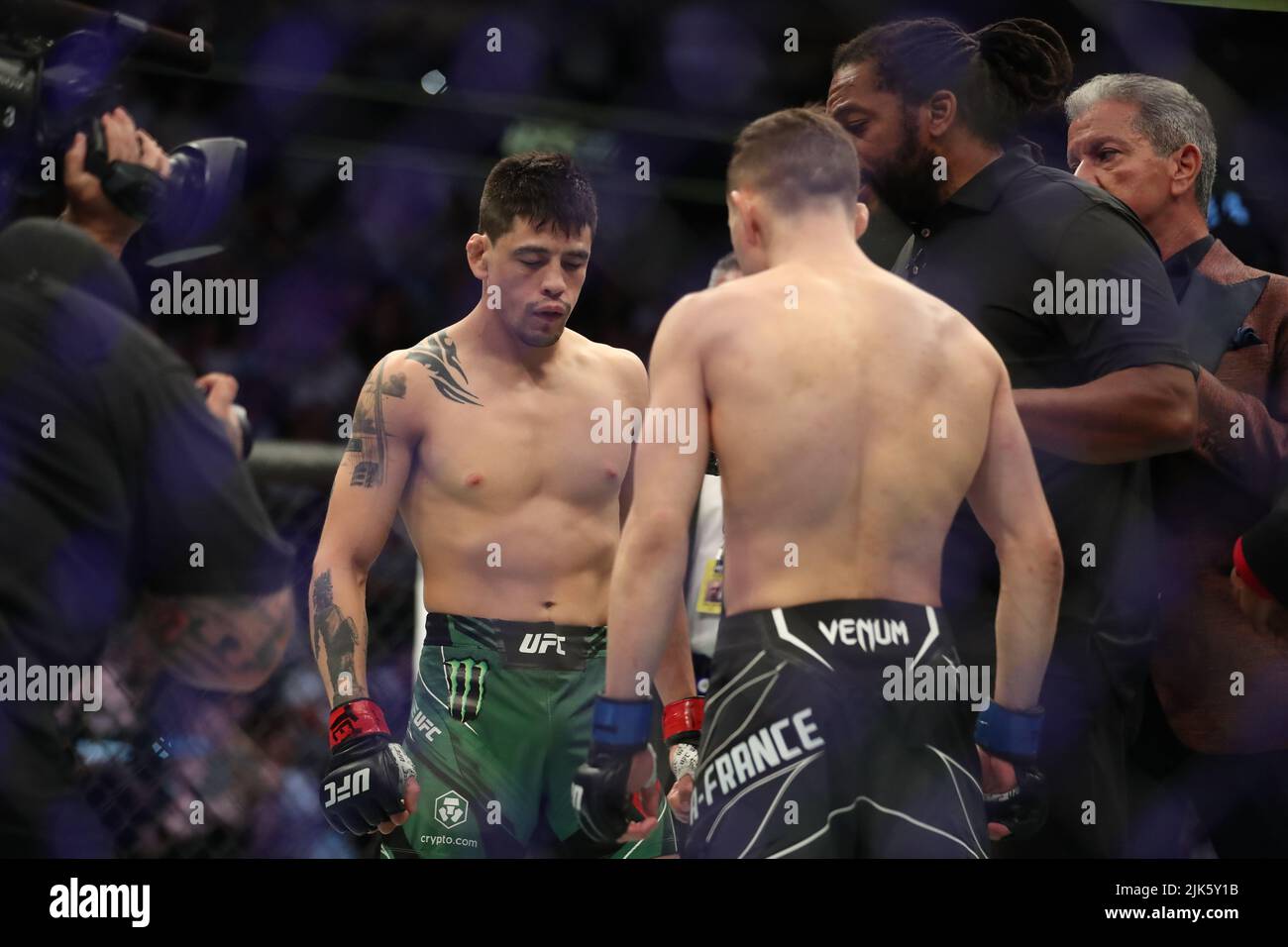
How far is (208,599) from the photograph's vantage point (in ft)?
7.35

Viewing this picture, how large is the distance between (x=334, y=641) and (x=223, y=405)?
620mm

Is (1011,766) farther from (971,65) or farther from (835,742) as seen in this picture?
(971,65)

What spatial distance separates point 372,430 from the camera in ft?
9.43

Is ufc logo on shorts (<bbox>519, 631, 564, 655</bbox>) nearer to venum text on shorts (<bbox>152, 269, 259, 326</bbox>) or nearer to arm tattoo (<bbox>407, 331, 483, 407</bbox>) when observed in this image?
arm tattoo (<bbox>407, 331, 483, 407</bbox>)

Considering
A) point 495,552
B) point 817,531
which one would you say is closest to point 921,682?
point 817,531

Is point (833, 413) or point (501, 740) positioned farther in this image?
point (501, 740)

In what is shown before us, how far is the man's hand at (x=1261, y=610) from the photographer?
2.75 metres

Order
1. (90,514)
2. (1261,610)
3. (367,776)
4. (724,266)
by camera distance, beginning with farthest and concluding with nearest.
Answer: (724,266)
(1261,610)
(367,776)
(90,514)

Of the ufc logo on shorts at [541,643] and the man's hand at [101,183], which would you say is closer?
the man's hand at [101,183]

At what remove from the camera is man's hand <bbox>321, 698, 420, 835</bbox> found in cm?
267

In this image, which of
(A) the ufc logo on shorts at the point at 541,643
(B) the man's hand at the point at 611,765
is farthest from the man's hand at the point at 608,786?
(A) the ufc logo on shorts at the point at 541,643

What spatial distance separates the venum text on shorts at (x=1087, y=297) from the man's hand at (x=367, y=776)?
145 centimetres
